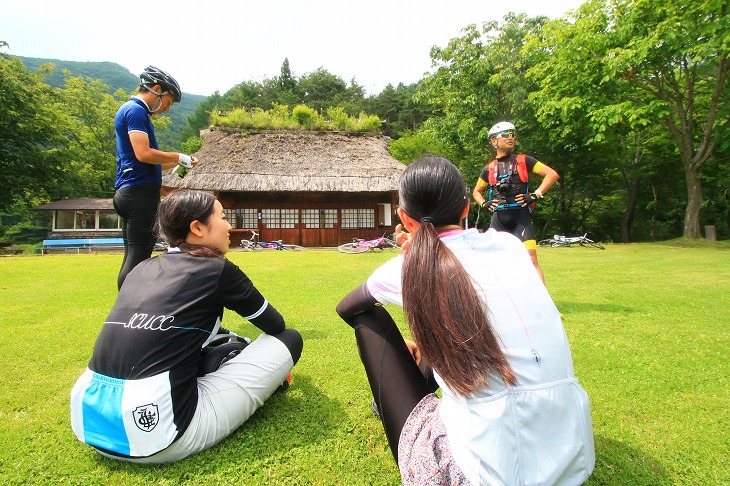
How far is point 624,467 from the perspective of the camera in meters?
1.66

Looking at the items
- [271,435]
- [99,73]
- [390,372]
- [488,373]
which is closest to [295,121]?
[271,435]

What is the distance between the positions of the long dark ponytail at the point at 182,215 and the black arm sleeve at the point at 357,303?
732 millimetres

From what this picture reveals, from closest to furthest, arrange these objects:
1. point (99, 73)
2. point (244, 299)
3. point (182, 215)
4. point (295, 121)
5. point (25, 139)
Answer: point (244, 299), point (182, 215), point (25, 139), point (295, 121), point (99, 73)

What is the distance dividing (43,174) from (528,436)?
31422mm

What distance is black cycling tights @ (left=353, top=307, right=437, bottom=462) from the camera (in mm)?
1418

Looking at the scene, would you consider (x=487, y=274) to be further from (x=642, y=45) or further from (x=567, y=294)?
(x=642, y=45)

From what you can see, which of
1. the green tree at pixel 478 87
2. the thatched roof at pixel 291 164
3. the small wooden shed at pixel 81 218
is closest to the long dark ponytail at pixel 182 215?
the thatched roof at pixel 291 164

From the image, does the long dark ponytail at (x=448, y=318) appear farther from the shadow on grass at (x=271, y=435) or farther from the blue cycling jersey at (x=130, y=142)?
→ the blue cycling jersey at (x=130, y=142)

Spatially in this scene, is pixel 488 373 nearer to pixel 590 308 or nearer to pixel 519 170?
pixel 519 170

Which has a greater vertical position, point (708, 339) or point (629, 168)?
point (629, 168)

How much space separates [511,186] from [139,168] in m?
3.73

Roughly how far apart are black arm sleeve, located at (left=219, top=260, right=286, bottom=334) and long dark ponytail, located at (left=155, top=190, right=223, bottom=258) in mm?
181

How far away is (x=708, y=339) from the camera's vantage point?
3348mm

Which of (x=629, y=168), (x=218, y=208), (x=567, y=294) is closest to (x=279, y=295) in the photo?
(x=218, y=208)
